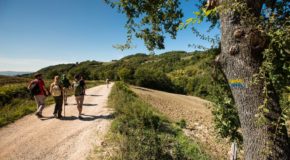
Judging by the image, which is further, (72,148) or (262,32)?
(72,148)

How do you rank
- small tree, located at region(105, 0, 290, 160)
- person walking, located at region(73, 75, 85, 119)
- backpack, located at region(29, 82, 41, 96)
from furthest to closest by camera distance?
person walking, located at region(73, 75, 85, 119), backpack, located at region(29, 82, 41, 96), small tree, located at region(105, 0, 290, 160)

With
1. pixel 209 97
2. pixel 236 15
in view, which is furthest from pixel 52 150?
pixel 236 15

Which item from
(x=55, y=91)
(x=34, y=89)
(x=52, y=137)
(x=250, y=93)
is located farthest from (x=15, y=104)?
(x=250, y=93)

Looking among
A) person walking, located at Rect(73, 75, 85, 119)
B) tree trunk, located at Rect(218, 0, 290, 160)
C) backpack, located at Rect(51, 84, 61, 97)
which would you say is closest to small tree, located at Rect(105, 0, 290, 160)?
tree trunk, located at Rect(218, 0, 290, 160)

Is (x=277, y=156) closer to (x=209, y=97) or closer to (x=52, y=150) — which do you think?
(x=209, y=97)

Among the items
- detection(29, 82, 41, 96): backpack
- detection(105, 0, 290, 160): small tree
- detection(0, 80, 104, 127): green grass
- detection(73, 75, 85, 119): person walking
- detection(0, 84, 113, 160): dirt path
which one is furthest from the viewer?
detection(0, 80, 104, 127): green grass

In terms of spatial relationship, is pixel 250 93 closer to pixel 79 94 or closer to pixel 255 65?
pixel 255 65

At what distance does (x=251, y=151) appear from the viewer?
2.65 metres

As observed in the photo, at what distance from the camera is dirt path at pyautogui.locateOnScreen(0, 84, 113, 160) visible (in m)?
6.03

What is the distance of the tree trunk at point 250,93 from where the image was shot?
2467 mm

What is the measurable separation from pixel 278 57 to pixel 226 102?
6.20 ft

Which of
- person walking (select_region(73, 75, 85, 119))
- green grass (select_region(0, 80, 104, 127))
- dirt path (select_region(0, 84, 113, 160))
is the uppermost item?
person walking (select_region(73, 75, 85, 119))

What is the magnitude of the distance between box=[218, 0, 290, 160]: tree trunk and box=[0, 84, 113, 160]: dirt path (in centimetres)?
471

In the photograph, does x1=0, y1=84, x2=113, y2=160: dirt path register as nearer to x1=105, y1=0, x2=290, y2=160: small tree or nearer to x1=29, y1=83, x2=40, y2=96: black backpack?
x1=29, y1=83, x2=40, y2=96: black backpack
